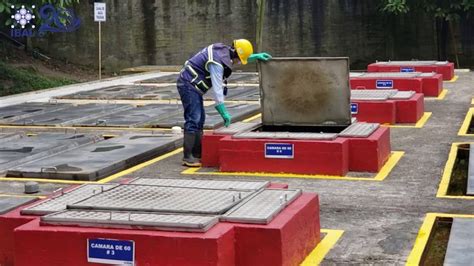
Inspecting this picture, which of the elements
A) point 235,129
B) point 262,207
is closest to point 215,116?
point 235,129

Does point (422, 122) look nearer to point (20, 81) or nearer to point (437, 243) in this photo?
point (437, 243)

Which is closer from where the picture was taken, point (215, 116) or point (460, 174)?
point (460, 174)

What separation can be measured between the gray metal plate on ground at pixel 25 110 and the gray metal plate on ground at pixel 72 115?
26cm

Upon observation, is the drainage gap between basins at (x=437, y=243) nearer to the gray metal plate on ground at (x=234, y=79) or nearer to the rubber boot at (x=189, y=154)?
the rubber boot at (x=189, y=154)

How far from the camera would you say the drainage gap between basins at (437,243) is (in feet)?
25.8

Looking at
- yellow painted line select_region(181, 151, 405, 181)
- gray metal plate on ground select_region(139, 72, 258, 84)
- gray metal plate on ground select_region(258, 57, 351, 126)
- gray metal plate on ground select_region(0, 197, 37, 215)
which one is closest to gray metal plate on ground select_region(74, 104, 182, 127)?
gray metal plate on ground select_region(258, 57, 351, 126)

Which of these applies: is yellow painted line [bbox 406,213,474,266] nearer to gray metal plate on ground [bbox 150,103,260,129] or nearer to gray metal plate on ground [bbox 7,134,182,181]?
gray metal plate on ground [bbox 7,134,182,181]

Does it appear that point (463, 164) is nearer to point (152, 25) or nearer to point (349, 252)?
point (349, 252)

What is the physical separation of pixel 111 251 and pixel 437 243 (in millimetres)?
3309

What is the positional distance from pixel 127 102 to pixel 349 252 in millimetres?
13445

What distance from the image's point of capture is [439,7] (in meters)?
28.7

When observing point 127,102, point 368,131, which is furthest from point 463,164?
point 127,102

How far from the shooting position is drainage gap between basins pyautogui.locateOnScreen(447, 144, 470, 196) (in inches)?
432

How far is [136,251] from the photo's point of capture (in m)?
6.45
